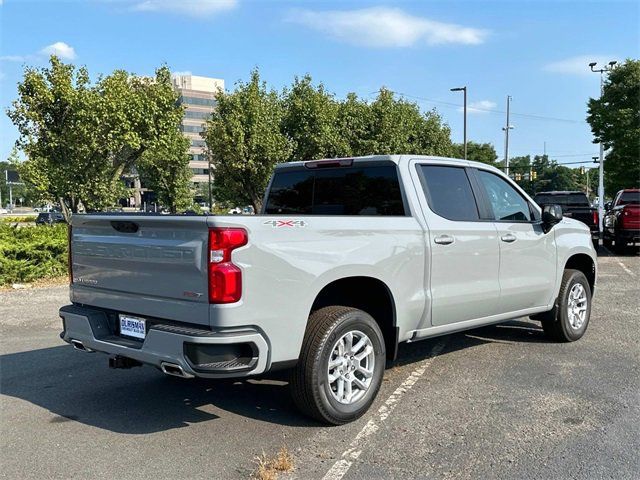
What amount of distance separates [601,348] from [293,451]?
413 cm

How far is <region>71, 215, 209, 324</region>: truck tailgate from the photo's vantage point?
11.9ft

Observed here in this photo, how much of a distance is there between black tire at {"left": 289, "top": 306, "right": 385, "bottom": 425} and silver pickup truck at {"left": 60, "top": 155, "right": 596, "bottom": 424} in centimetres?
1

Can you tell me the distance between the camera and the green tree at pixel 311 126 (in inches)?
977

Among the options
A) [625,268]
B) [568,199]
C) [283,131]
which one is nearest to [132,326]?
[625,268]

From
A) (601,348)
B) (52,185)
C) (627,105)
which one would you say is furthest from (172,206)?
(601,348)

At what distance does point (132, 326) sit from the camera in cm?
409

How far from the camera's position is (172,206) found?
32.3 m

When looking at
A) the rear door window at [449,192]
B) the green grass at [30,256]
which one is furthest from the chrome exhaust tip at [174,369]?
the green grass at [30,256]

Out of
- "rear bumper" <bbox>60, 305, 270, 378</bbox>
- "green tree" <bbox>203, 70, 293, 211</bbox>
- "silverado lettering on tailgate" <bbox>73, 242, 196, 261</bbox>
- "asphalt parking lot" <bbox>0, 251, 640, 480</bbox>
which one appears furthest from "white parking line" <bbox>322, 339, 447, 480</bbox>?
"green tree" <bbox>203, 70, 293, 211</bbox>

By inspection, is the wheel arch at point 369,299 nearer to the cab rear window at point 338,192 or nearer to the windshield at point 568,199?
Answer: the cab rear window at point 338,192

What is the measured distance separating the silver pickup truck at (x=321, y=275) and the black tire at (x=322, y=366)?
1 cm

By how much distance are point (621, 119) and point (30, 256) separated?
23.1 meters

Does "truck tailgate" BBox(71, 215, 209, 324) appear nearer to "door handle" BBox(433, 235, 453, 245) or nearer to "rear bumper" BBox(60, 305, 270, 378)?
"rear bumper" BBox(60, 305, 270, 378)

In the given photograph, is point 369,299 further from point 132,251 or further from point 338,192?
point 132,251
